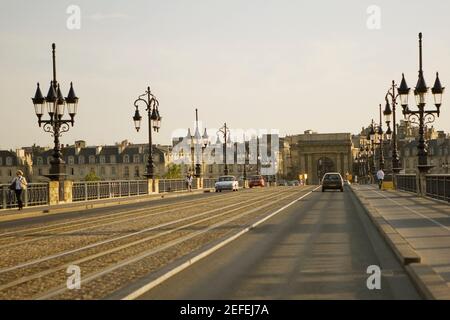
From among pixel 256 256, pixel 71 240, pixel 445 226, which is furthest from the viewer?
pixel 445 226

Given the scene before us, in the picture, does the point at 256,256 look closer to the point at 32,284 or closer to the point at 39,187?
the point at 32,284

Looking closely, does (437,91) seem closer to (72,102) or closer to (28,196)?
(72,102)

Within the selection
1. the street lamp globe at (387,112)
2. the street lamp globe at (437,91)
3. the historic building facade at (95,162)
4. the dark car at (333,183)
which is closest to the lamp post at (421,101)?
the street lamp globe at (437,91)

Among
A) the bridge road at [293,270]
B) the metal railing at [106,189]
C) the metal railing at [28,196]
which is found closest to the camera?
the bridge road at [293,270]

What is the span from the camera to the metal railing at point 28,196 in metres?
30.2

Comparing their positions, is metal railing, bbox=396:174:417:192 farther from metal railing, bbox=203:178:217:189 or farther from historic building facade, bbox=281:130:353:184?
historic building facade, bbox=281:130:353:184

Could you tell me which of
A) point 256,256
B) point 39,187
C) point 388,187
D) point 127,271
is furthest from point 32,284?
point 388,187

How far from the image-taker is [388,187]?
51719 mm

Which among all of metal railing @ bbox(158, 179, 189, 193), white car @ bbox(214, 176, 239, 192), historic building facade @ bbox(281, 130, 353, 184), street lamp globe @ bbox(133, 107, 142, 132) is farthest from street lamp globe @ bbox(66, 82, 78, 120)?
historic building facade @ bbox(281, 130, 353, 184)

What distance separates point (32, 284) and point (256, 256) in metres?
4.42

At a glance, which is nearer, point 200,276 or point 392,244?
point 200,276

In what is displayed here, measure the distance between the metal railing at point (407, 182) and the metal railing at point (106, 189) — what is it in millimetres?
17653

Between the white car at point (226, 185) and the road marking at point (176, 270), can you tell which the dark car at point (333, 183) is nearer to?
the white car at point (226, 185)

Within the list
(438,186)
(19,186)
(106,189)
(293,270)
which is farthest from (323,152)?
(293,270)
